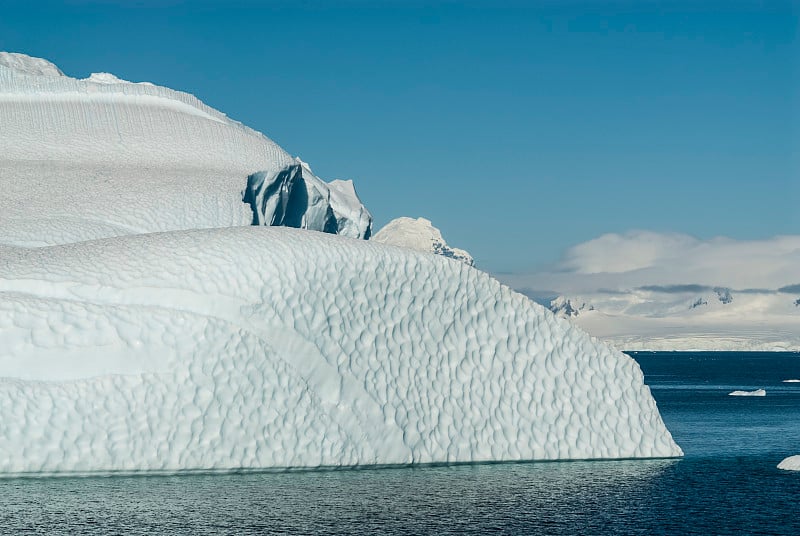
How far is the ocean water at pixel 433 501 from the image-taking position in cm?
2056

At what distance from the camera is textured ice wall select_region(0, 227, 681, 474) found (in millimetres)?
25875

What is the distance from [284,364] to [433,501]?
6363 mm

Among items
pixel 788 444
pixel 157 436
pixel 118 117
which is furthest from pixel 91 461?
pixel 118 117

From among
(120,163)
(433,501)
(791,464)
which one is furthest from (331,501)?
(120,163)

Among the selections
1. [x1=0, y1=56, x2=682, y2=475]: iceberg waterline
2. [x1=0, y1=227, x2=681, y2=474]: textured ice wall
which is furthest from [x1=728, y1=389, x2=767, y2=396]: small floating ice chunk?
[x1=0, y1=56, x2=682, y2=475]: iceberg waterline

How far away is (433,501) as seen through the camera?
76.3ft

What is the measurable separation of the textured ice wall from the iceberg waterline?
0.04m

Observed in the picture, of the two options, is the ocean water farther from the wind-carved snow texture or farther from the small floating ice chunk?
the small floating ice chunk

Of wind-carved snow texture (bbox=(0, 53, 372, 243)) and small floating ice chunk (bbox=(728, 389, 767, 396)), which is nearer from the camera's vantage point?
wind-carved snow texture (bbox=(0, 53, 372, 243))

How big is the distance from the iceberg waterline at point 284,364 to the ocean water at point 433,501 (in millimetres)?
826

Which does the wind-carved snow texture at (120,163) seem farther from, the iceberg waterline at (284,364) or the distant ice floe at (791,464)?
the distant ice floe at (791,464)

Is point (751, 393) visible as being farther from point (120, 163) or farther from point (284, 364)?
point (284, 364)

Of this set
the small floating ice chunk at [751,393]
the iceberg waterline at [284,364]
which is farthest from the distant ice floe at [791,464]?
the small floating ice chunk at [751,393]

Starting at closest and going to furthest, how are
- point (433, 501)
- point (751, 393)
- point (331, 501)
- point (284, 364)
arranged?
point (331, 501) → point (433, 501) → point (284, 364) → point (751, 393)
